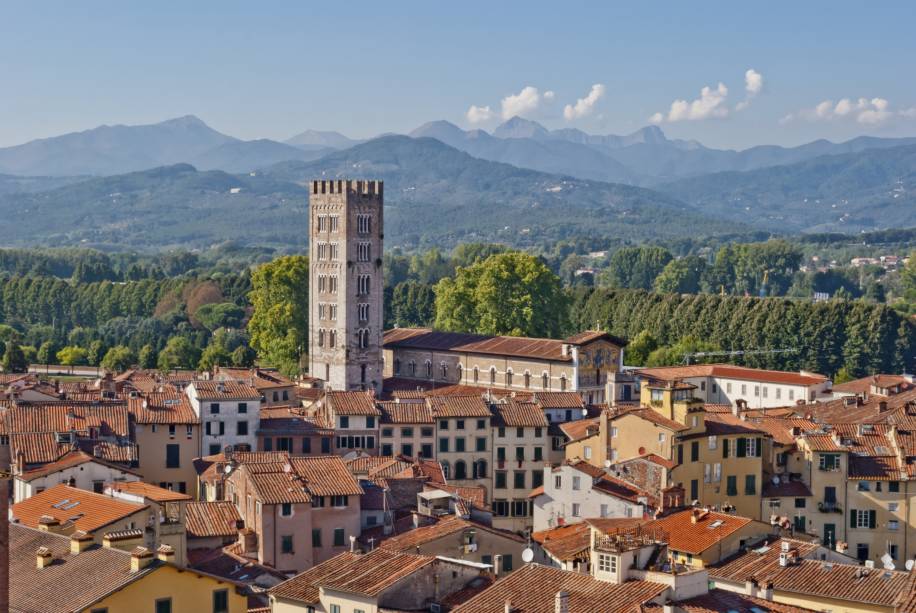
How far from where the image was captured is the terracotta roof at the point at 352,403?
2790 inches

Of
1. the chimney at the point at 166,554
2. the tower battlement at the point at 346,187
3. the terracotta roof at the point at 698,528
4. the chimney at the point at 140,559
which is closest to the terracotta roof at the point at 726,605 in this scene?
the terracotta roof at the point at 698,528

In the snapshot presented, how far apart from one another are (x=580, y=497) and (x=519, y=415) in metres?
15.2

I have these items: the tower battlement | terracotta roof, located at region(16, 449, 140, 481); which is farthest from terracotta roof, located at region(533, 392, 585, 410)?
the tower battlement

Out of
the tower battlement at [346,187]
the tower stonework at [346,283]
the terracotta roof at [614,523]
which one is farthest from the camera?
the tower battlement at [346,187]

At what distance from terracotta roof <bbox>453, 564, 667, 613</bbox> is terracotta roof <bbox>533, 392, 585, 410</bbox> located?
37.2 metres

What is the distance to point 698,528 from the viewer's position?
4756 centimetres

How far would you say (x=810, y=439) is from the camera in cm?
6194

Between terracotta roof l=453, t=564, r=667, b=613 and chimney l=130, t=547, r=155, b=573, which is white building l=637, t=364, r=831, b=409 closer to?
terracotta roof l=453, t=564, r=667, b=613

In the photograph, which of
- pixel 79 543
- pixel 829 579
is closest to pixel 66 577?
pixel 79 543

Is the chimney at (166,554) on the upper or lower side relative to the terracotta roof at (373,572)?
upper

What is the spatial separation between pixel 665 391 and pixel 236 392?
1779 cm

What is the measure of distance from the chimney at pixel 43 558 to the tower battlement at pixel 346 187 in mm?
61091

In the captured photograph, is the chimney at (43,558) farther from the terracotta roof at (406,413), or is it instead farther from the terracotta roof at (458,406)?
the terracotta roof at (458,406)

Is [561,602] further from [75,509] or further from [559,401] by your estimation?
[559,401]
